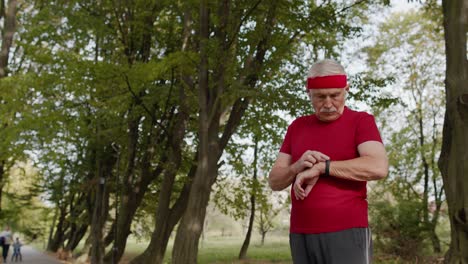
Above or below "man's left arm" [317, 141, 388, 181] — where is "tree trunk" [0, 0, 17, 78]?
above

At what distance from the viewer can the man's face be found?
2475 millimetres

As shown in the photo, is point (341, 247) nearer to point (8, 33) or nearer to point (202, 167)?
point (202, 167)

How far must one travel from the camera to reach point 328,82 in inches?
98.5

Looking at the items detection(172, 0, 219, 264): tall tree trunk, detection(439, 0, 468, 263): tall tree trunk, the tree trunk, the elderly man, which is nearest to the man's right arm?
the elderly man

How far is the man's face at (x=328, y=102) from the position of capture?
2.47 meters

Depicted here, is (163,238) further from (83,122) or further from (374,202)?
(374,202)

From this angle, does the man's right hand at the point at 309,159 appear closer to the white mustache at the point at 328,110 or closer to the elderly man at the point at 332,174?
the elderly man at the point at 332,174

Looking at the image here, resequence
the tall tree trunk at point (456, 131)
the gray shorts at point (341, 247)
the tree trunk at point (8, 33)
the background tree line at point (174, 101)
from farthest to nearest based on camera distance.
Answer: the tree trunk at point (8, 33) < the background tree line at point (174, 101) < the tall tree trunk at point (456, 131) < the gray shorts at point (341, 247)

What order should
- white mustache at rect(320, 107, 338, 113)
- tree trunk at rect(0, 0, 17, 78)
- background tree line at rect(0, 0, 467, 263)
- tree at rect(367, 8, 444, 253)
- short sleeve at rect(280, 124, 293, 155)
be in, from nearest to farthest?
white mustache at rect(320, 107, 338, 113)
short sleeve at rect(280, 124, 293, 155)
background tree line at rect(0, 0, 467, 263)
tree trunk at rect(0, 0, 17, 78)
tree at rect(367, 8, 444, 253)

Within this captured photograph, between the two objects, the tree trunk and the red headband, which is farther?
the tree trunk

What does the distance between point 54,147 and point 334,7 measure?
39.9 ft

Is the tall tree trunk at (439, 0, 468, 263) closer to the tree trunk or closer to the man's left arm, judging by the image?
the man's left arm

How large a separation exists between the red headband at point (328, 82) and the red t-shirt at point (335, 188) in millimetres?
130

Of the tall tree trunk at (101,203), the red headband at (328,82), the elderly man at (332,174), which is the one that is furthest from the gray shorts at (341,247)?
the tall tree trunk at (101,203)
